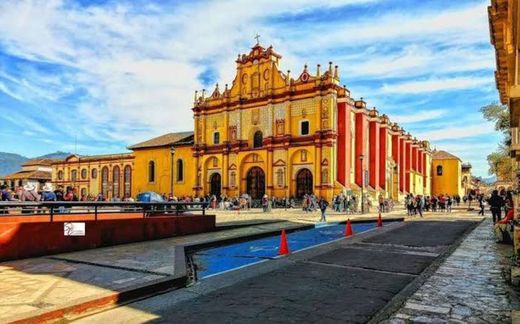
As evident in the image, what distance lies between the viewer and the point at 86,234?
11320 mm

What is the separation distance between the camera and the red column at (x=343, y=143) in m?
42.8

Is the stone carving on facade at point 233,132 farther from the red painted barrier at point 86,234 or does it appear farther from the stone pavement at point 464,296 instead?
the stone pavement at point 464,296

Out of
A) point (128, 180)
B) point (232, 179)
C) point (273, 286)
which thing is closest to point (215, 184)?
point (232, 179)

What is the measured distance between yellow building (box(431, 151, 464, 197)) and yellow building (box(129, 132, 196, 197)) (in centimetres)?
4718

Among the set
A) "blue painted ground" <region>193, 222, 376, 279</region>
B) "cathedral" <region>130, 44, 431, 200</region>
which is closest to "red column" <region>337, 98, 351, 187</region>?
"cathedral" <region>130, 44, 431, 200</region>

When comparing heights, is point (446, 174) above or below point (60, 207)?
above

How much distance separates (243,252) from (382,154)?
141 ft

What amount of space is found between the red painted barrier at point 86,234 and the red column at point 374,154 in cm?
3549

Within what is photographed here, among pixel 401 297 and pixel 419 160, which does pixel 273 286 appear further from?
pixel 419 160

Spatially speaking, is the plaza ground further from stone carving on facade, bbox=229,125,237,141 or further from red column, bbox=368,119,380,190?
stone carving on facade, bbox=229,125,237,141

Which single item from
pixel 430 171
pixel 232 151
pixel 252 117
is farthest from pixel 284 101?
pixel 430 171

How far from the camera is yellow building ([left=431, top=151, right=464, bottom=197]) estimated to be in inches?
3103

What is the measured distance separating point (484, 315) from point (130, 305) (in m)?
4.75

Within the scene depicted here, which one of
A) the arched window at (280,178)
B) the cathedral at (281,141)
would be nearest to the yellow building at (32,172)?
the cathedral at (281,141)
